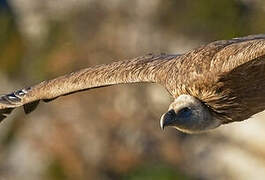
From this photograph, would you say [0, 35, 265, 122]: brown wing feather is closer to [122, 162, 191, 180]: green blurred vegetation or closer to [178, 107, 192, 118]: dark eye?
[178, 107, 192, 118]: dark eye

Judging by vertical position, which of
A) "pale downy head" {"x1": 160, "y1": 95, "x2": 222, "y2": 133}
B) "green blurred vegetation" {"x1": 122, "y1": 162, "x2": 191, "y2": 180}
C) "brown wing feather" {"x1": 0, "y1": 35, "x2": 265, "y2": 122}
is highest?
"brown wing feather" {"x1": 0, "y1": 35, "x2": 265, "y2": 122}

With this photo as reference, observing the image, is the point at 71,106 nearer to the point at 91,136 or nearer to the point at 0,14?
the point at 91,136

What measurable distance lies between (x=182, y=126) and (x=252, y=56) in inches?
53.8

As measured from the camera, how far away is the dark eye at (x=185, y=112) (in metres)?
10.7

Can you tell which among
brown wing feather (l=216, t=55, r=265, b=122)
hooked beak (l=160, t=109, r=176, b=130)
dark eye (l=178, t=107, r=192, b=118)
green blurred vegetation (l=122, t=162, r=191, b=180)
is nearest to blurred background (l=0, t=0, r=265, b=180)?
green blurred vegetation (l=122, t=162, r=191, b=180)

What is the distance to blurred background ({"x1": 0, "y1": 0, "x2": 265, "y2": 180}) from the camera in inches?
779

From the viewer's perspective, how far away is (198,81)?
1047cm

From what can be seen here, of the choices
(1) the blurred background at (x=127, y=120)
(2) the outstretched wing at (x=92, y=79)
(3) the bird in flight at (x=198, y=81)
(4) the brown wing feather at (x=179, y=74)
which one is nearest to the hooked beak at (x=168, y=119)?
(3) the bird in flight at (x=198, y=81)

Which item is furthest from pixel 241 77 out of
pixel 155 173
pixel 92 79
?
pixel 155 173

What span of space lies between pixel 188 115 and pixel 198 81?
377 mm

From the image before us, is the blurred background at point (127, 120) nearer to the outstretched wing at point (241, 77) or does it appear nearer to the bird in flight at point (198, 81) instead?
the bird in flight at point (198, 81)

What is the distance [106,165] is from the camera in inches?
784

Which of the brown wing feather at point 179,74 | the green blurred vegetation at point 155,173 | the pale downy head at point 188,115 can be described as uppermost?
the brown wing feather at point 179,74

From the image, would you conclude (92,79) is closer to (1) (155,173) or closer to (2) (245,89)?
(2) (245,89)
